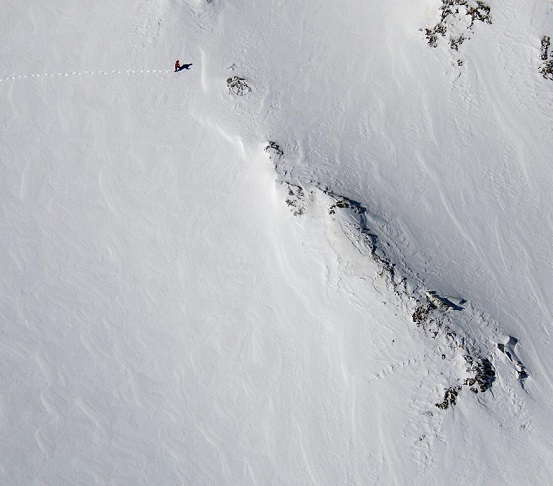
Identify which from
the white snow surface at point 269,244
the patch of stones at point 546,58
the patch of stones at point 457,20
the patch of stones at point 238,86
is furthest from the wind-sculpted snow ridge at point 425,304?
the patch of stones at point 546,58

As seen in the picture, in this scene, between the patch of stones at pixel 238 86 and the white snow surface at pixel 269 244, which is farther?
the patch of stones at pixel 238 86

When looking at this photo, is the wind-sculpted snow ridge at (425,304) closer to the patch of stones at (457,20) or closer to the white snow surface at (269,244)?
the white snow surface at (269,244)

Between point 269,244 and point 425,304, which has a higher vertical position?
point 269,244

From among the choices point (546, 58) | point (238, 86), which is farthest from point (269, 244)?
point (546, 58)

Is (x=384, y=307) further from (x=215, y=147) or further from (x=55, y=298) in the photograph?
(x=55, y=298)

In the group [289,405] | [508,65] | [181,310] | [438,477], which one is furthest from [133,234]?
[508,65]

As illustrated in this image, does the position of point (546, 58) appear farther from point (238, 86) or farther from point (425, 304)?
point (238, 86)
